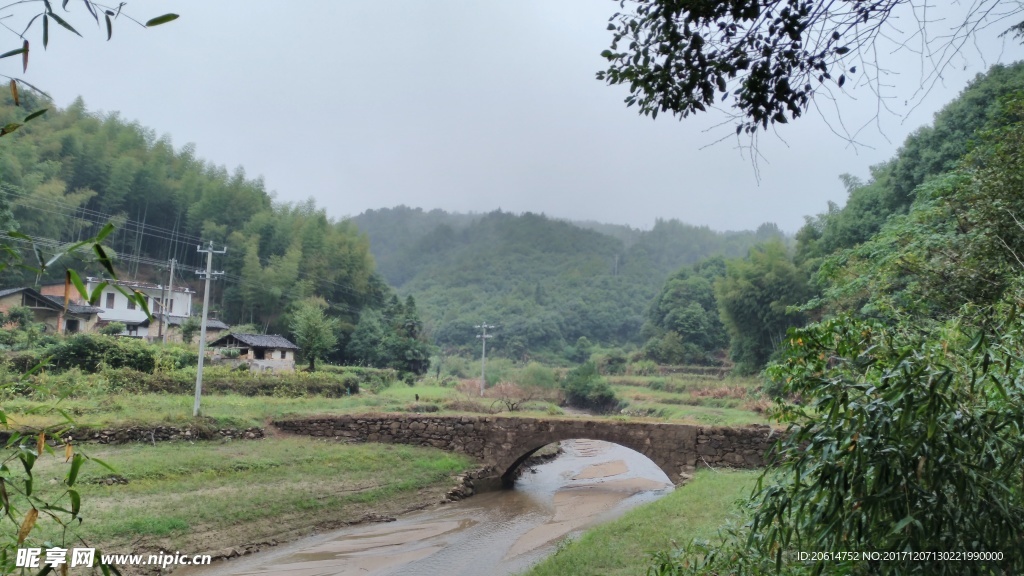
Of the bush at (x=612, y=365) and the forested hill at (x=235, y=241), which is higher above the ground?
the forested hill at (x=235, y=241)

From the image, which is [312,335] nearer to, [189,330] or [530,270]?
[189,330]

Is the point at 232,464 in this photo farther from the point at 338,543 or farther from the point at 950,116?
the point at 950,116

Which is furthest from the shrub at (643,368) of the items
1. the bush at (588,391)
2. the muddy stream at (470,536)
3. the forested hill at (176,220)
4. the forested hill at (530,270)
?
the muddy stream at (470,536)

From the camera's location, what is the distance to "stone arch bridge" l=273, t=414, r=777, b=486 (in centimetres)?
1612

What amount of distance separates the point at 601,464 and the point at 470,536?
39.1ft

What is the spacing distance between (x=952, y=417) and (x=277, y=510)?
12219 mm

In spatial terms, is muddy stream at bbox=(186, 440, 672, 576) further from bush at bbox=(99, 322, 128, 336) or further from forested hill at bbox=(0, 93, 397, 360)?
forested hill at bbox=(0, 93, 397, 360)

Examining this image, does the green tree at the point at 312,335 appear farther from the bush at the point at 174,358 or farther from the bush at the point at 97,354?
the bush at the point at 97,354

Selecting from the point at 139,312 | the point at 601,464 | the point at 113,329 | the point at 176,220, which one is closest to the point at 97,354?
the point at 113,329

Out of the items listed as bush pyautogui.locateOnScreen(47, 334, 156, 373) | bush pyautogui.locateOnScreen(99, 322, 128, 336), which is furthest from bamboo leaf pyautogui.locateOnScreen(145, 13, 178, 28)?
bush pyautogui.locateOnScreen(99, 322, 128, 336)

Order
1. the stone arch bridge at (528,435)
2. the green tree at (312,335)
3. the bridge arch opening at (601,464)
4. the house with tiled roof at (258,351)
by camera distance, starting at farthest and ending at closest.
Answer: the green tree at (312,335) < the house with tiled roof at (258,351) < the bridge arch opening at (601,464) < the stone arch bridge at (528,435)

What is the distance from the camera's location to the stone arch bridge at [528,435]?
1612 cm

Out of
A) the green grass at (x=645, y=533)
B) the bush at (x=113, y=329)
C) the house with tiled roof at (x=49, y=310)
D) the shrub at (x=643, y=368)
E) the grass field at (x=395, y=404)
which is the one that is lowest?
the green grass at (x=645, y=533)

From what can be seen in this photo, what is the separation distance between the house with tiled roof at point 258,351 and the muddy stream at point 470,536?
16471mm
